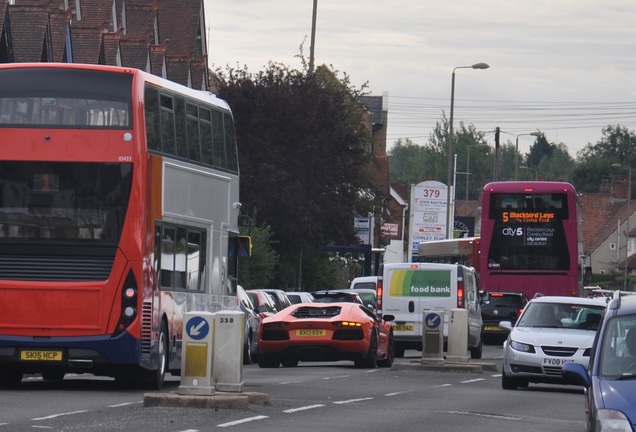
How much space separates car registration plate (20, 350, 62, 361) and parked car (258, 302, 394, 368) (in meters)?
9.52

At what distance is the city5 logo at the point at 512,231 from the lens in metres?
44.5

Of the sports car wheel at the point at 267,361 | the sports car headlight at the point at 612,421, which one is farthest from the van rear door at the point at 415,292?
the sports car headlight at the point at 612,421

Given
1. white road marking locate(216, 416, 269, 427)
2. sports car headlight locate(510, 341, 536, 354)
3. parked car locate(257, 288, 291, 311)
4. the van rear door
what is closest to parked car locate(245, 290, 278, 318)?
parked car locate(257, 288, 291, 311)

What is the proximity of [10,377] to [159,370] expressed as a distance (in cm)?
222

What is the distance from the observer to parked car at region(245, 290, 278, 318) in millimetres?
36500

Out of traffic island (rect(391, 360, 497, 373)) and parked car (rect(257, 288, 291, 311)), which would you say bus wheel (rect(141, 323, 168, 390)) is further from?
parked car (rect(257, 288, 291, 311))

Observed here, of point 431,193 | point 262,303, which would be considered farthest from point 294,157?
point 431,193

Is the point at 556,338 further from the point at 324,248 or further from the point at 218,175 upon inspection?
the point at 324,248

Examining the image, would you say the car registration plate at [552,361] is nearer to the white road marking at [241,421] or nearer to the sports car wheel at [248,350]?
the white road marking at [241,421]

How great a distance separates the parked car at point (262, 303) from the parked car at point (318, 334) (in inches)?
250

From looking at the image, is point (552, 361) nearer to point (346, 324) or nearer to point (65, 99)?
point (346, 324)

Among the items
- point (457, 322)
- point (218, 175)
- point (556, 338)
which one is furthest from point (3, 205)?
point (457, 322)

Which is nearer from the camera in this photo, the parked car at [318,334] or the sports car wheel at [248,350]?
the parked car at [318,334]

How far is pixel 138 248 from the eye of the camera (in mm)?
20297
